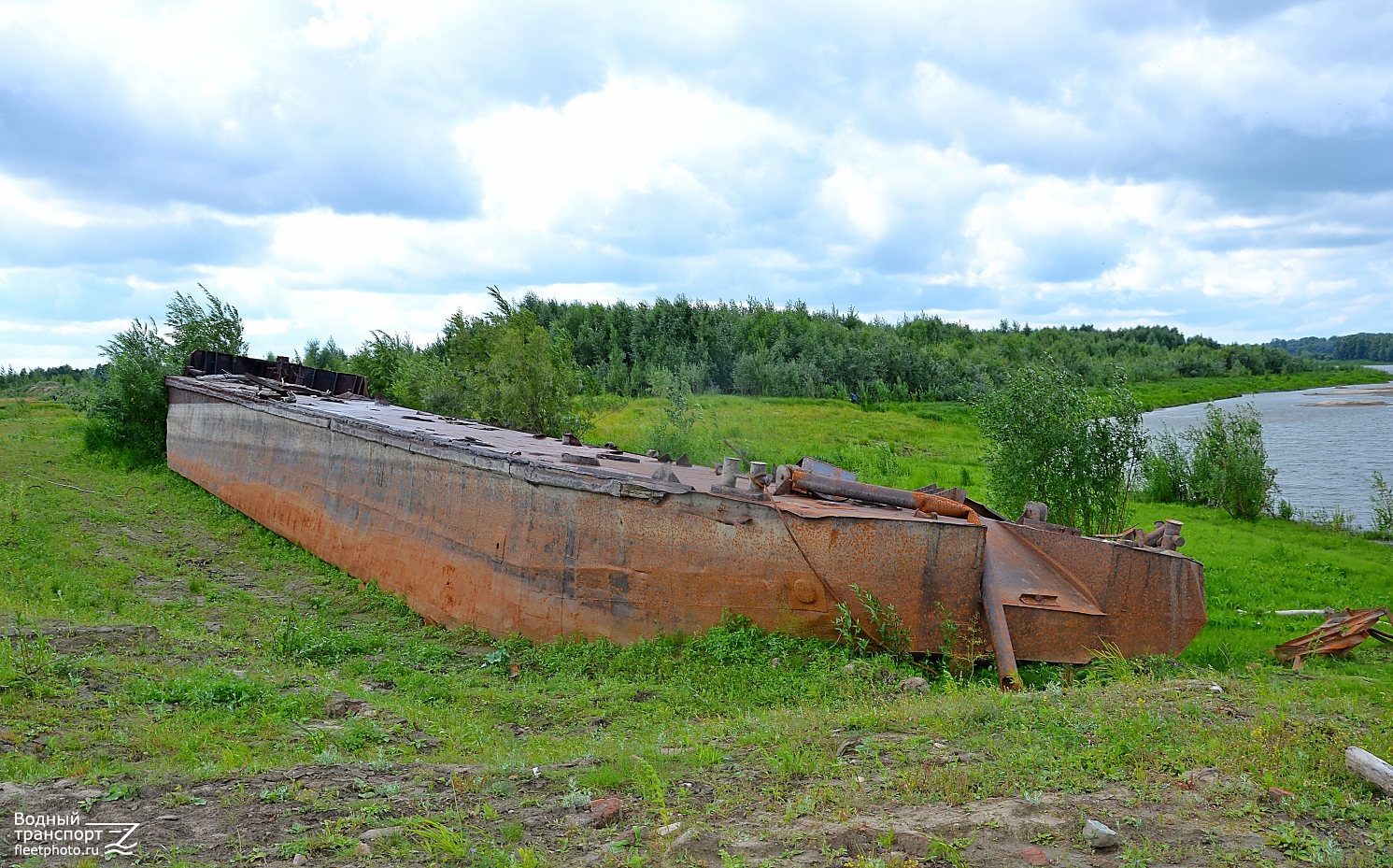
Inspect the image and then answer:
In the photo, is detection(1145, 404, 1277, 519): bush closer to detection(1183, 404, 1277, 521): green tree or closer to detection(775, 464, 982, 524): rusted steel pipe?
detection(1183, 404, 1277, 521): green tree

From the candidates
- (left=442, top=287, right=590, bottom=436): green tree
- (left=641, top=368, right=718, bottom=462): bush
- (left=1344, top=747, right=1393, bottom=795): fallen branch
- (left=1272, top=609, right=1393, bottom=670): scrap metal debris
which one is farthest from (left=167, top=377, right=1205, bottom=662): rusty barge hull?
(left=641, top=368, right=718, bottom=462): bush

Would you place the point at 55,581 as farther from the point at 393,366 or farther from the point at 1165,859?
the point at 393,366

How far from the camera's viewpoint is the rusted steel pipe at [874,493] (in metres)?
6.57

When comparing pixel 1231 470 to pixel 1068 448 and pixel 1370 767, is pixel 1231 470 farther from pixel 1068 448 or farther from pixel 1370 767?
pixel 1370 767

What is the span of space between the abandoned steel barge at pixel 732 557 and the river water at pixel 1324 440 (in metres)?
11.5

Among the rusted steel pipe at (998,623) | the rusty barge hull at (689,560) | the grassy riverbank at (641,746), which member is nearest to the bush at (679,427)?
the rusty barge hull at (689,560)

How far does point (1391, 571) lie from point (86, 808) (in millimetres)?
14412

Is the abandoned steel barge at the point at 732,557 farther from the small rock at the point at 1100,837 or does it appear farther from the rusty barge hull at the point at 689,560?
the small rock at the point at 1100,837

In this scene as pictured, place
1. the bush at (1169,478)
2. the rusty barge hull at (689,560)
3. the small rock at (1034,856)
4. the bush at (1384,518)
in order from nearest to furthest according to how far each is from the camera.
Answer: the small rock at (1034,856), the rusty barge hull at (689,560), the bush at (1384,518), the bush at (1169,478)

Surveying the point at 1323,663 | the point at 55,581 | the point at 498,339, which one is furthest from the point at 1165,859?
the point at 498,339

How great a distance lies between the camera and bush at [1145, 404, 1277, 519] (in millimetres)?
16469

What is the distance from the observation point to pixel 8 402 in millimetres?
29297

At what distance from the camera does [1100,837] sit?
322cm

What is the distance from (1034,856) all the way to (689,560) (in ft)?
12.5
